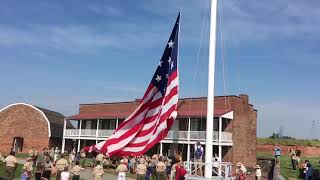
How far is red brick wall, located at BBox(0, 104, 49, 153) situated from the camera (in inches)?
1980

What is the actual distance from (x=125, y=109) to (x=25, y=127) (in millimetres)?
13370

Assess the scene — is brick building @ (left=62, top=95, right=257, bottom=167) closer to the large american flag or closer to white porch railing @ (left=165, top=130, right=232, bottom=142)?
white porch railing @ (left=165, top=130, right=232, bottom=142)

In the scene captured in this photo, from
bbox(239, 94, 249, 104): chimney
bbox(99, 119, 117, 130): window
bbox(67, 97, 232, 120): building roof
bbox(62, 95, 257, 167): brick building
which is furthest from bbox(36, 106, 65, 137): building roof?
bbox(239, 94, 249, 104): chimney

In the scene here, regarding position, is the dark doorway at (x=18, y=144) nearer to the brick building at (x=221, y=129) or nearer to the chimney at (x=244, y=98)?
the brick building at (x=221, y=129)

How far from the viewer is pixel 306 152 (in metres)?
52.0

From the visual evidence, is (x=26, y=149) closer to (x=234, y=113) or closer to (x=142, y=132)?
(x=234, y=113)

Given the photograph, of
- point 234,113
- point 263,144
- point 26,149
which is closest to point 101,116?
point 26,149

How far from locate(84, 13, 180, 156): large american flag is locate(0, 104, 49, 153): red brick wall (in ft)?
→ 125

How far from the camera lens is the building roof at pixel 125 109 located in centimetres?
3697

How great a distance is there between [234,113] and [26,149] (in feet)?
84.9

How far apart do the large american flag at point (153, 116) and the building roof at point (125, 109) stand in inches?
784

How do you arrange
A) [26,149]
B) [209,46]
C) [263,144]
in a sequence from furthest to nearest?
[263,144], [26,149], [209,46]

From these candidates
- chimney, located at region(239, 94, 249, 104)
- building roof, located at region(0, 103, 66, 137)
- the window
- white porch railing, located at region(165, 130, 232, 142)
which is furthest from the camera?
building roof, located at region(0, 103, 66, 137)

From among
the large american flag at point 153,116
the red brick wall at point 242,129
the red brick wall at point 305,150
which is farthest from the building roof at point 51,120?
the large american flag at point 153,116
